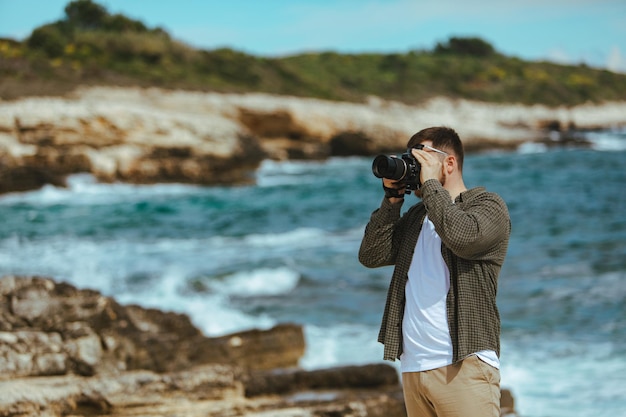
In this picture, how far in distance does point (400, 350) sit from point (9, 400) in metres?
2.23

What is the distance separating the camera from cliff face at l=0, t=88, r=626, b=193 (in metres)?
23.1

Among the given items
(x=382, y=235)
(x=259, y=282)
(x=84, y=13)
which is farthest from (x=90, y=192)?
(x=84, y=13)

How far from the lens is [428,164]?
2.79 meters

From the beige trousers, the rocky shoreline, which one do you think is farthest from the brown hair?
the rocky shoreline

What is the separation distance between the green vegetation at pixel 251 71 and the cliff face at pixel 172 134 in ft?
5.78

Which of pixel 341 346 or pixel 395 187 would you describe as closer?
pixel 395 187

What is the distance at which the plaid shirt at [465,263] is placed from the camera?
8.53 feet

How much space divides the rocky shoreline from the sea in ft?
3.98

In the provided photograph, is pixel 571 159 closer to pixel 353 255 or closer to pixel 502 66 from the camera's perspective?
pixel 353 255

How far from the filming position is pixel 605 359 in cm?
721

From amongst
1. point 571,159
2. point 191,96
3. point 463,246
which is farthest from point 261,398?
point 571,159

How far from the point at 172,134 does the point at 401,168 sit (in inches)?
893

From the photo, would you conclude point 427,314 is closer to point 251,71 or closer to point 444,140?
point 444,140

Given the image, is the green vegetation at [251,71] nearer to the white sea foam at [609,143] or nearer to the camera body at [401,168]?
the white sea foam at [609,143]
